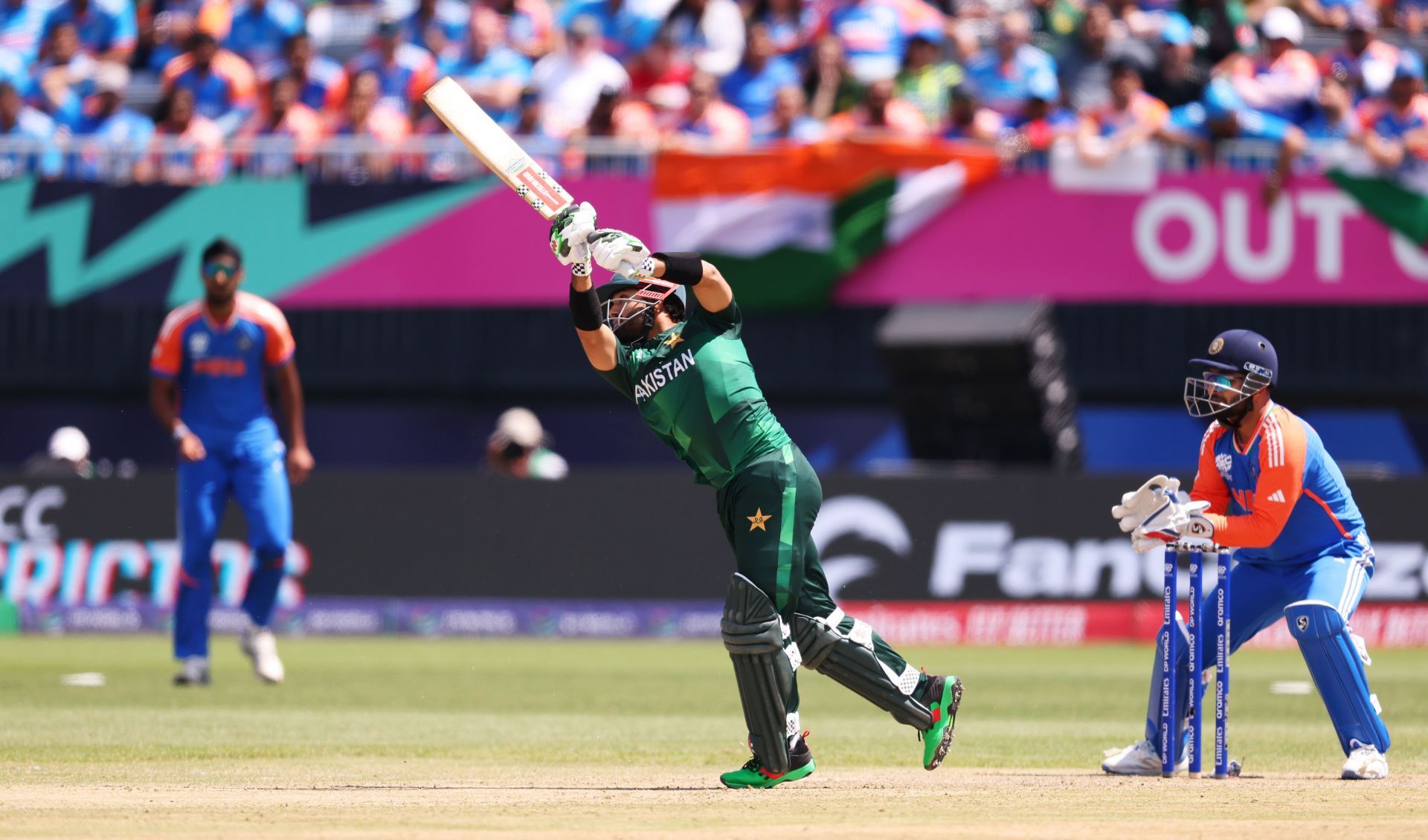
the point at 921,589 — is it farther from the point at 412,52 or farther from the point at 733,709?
→ the point at 412,52

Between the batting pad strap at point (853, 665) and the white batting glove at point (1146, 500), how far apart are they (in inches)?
41.1

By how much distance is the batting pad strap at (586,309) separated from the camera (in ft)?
24.1

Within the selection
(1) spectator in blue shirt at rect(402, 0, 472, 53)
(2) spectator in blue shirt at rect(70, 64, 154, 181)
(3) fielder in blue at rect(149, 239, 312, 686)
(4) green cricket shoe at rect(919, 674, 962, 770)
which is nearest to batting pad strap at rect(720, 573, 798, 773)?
(4) green cricket shoe at rect(919, 674, 962, 770)

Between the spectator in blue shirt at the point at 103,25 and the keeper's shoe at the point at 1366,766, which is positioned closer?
the keeper's shoe at the point at 1366,766

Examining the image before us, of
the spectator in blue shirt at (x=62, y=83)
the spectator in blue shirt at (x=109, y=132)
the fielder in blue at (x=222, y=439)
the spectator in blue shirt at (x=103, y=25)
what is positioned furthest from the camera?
the spectator in blue shirt at (x=103, y=25)

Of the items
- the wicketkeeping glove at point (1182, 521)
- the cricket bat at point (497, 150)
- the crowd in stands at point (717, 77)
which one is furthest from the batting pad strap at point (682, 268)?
the crowd in stands at point (717, 77)

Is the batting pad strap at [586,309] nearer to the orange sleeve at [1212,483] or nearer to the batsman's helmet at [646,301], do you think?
the batsman's helmet at [646,301]

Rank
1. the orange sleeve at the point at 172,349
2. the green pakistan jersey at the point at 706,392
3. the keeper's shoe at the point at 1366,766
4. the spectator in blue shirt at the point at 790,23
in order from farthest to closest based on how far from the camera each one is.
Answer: the spectator in blue shirt at the point at 790,23 → the orange sleeve at the point at 172,349 → the keeper's shoe at the point at 1366,766 → the green pakistan jersey at the point at 706,392

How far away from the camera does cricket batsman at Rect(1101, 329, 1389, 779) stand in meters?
7.90

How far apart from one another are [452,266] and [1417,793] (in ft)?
38.9

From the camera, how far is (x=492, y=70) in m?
19.1

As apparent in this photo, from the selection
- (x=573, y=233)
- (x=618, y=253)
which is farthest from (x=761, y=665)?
(x=573, y=233)

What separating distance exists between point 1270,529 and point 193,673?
21.6 ft

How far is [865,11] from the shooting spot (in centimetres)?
1872
